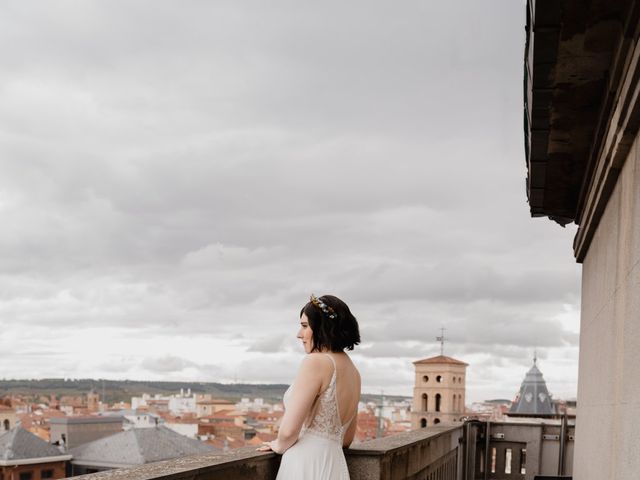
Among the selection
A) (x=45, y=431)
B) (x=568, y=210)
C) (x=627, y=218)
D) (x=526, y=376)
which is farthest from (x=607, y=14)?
(x=45, y=431)

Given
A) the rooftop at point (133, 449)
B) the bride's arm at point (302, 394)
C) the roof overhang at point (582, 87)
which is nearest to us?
the roof overhang at point (582, 87)

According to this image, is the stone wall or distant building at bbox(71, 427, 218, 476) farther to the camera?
distant building at bbox(71, 427, 218, 476)

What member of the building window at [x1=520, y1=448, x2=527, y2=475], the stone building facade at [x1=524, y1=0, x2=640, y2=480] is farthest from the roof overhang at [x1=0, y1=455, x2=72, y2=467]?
the stone building facade at [x1=524, y1=0, x2=640, y2=480]

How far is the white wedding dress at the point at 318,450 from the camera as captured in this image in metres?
3.69

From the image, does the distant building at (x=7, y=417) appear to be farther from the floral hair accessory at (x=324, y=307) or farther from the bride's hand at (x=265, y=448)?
the floral hair accessory at (x=324, y=307)

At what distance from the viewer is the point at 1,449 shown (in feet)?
146

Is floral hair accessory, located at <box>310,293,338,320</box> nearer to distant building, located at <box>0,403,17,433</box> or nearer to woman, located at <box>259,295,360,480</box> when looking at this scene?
woman, located at <box>259,295,360,480</box>

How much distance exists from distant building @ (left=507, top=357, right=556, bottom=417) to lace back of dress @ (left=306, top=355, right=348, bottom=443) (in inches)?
1297

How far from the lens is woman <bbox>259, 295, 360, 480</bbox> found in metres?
3.62

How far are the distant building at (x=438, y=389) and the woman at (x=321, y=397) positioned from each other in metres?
84.9

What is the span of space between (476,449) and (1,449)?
40.5m

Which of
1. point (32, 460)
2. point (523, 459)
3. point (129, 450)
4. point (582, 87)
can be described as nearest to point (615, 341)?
point (582, 87)

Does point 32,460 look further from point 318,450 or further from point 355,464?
point 318,450

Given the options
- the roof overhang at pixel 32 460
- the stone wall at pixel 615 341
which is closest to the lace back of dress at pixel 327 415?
the stone wall at pixel 615 341
